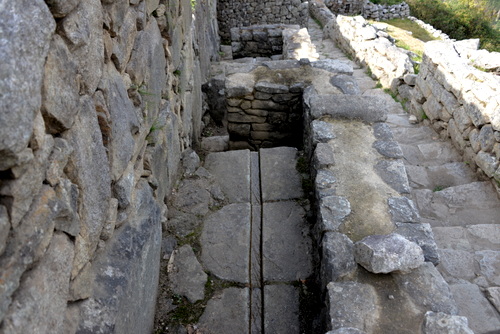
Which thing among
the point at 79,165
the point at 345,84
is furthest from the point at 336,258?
the point at 345,84

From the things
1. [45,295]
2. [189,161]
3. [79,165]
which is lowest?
[189,161]

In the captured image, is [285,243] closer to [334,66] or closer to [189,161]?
[189,161]

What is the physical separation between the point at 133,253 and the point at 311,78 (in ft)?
11.2

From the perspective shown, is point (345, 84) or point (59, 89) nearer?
point (59, 89)

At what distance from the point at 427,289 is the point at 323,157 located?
4.42 feet

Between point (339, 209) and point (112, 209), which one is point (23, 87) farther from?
point (339, 209)

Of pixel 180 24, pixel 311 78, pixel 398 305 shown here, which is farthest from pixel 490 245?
pixel 180 24

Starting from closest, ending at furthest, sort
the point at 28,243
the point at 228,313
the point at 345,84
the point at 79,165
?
the point at 28,243, the point at 79,165, the point at 228,313, the point at 345,84

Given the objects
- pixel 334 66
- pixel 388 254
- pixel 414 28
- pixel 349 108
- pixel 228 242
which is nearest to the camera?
pixel 388 254

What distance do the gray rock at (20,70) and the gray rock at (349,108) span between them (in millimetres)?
2952

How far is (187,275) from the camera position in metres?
2.59

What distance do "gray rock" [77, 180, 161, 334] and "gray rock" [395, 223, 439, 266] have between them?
157 centimetres

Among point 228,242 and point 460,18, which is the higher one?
point 228,242

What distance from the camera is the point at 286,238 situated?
9.68 ft
